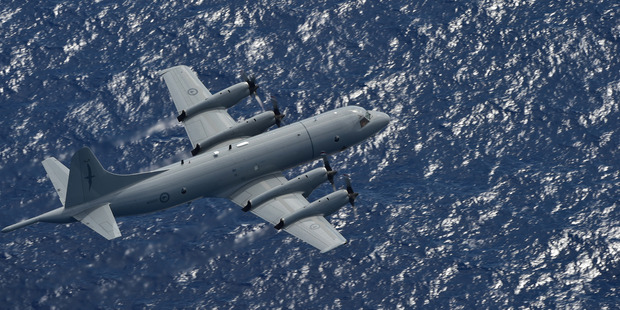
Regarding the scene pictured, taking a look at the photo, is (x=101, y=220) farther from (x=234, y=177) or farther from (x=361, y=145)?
(x=361, y=145)

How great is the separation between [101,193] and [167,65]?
40.4 m

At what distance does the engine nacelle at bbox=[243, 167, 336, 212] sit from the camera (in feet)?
396

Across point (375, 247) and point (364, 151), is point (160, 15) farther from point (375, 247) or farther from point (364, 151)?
point (375, 247)

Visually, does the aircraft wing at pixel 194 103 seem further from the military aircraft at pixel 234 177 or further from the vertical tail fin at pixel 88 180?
the vertical tail fin at pixel 88 180

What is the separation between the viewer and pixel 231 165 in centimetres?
12138

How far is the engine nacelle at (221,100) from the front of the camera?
12938 cm

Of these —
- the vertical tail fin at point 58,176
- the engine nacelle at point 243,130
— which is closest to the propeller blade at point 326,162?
the engine nacelle at point 243,130

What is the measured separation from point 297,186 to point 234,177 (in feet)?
21.5

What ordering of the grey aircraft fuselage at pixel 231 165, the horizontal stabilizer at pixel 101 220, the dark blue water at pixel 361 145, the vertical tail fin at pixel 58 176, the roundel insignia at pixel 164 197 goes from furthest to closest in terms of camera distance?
the dark blue water at pixel 361 145
the vertical tail fin at pixel 58 176
the roundel insignia at pixel 164 197
the grey aircraft fuselage at pixel 231 165
the horizontal stabilizer at pixel 101 220

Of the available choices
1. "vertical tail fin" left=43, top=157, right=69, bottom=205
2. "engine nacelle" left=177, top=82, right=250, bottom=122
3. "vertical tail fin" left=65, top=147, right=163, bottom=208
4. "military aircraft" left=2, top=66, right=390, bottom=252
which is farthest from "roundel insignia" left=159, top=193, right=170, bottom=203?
"engine nacelle" left=177, top=82, right=250, bottom=122

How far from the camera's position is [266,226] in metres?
140

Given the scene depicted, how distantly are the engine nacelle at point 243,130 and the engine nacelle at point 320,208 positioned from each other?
13.0 m

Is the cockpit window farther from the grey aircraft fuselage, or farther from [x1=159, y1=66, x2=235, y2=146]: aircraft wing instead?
[x1=159, y1=66, x2=235, y2=146]: aircraft wing

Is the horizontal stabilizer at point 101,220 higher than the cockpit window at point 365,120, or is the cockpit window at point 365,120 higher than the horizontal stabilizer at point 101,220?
the cockpit window at point 365,120
